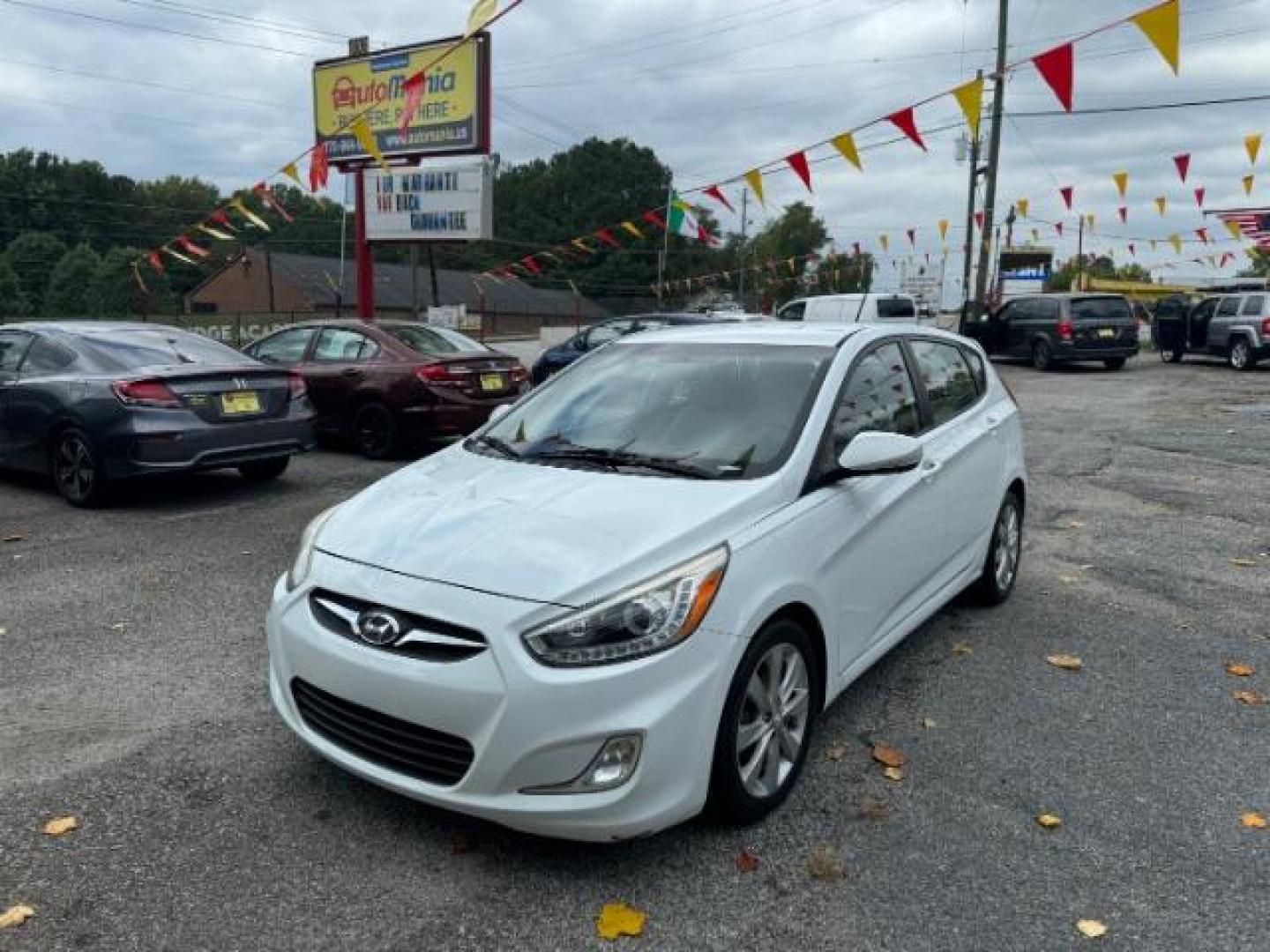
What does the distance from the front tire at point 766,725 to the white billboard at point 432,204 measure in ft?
54.2

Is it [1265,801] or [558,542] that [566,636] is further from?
[1265,801]

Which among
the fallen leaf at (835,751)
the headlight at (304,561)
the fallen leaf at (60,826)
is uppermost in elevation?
the headlight at (304,561)

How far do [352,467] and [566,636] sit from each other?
23.8ft

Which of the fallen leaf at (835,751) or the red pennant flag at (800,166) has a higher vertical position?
the red pennant flag at (800,166)

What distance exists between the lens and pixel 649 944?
2.51m

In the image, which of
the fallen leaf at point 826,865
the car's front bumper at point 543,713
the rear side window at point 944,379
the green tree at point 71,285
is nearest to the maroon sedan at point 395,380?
the rear side window at point 944,379

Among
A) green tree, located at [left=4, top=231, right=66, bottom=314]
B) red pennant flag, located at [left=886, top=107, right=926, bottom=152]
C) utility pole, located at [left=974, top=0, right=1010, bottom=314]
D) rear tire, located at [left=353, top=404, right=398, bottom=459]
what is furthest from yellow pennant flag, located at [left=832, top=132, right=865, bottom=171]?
green tree, located at [left=4, top=231, right=66, bottom=314]

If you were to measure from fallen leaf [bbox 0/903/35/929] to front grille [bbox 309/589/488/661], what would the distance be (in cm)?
103

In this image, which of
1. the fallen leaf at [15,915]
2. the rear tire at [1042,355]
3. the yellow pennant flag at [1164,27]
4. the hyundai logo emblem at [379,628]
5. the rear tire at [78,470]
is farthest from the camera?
the rear tire at [1042,355]

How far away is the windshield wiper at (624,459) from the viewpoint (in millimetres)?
3418

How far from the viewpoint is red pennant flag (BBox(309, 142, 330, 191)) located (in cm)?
1705

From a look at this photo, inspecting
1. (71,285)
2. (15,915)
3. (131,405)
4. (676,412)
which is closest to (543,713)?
(15,915)

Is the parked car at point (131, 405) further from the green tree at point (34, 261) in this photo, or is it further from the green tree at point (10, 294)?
the green tree at point (34, 261)

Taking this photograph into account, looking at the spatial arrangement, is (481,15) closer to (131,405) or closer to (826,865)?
(131,405)
